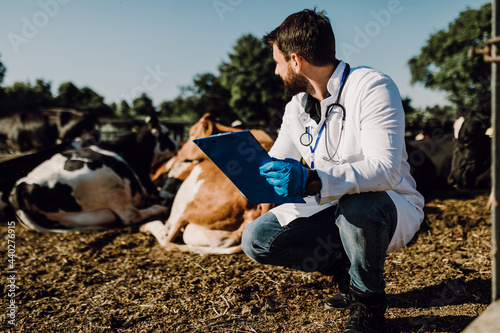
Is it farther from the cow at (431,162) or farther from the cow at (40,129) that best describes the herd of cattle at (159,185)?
the cow at (40,129)

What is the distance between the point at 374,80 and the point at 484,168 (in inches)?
170

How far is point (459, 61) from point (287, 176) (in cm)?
2748

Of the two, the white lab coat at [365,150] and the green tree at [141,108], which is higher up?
the green tree at [141,108]

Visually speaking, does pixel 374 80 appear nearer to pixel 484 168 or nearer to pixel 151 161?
pixel 484 168

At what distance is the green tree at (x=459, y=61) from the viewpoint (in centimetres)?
2352

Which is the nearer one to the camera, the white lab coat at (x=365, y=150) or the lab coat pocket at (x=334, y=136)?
the white lab coat at (x=365, y=150)

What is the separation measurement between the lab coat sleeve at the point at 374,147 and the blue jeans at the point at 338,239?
0.13 metres

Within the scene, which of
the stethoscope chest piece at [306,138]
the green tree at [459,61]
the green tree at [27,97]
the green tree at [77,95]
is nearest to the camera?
the stethoscope chest piece at [306,138]

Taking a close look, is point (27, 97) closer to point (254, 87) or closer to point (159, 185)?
point (254, 87)

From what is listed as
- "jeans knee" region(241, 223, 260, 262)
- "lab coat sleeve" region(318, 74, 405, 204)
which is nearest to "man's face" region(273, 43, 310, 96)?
"lab coat sleeve" region(318, 74, 405, 204)

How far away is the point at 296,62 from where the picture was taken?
213cm

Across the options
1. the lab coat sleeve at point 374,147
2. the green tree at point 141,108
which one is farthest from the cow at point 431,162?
the green tree at point 141,108

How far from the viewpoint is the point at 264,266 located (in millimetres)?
2852

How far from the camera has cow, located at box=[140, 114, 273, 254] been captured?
334 centimetres
